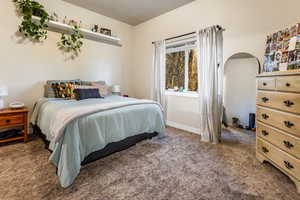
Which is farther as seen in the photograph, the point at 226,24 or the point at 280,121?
the point at 226,24

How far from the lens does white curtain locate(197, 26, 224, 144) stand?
2.53 metres

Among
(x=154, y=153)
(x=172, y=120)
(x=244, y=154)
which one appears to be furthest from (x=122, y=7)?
(x=244, y=154)

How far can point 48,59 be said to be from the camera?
293 centimetres

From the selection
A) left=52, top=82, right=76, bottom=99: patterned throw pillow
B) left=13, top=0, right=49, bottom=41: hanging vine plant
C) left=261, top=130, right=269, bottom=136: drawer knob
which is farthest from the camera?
Result: left=52, top=82, right=76, bottom=99: patterned throw pillow

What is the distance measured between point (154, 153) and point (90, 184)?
0.95 meters

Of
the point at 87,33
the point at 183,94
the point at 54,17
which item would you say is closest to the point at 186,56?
the point at 183,94

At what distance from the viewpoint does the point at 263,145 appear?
71.1 inches

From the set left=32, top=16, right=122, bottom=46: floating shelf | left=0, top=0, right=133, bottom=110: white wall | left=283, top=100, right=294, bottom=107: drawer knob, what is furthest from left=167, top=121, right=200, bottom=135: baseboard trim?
left=32, top=16, right=122, bottom=46: floating shelf

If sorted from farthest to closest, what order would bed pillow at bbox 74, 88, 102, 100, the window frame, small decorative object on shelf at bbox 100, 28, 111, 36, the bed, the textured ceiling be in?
small decorative object on shelf at bbox 100, 28, 111, 36 → the window frame → the textured ceiling → bed pillow at bbox 74, 88, 102, 100 → the bed

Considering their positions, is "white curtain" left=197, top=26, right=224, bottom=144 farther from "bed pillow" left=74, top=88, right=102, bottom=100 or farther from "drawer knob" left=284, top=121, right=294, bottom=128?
"bed pillow" left=74, top=88, right=102, bottom=100

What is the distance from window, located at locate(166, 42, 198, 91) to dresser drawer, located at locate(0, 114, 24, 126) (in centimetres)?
297

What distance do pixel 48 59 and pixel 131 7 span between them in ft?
6.83

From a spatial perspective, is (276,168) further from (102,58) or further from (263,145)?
(102,58)

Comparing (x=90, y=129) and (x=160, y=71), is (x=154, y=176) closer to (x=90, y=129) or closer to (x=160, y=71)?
(x=90, y=129)
